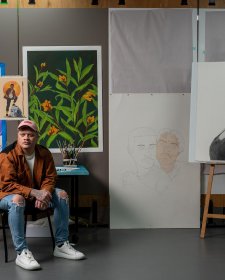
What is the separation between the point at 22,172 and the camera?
3.92 meters

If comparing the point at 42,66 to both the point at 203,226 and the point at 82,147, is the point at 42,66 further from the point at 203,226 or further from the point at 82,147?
the point at 203,226

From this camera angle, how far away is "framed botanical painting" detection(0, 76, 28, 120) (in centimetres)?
487

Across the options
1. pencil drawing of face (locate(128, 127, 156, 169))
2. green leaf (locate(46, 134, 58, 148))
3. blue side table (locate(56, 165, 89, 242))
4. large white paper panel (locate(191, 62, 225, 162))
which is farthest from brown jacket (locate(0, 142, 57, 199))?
large white paper panel (locate(191, 62, 225, 162))

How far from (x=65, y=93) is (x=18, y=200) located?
62.2 inches

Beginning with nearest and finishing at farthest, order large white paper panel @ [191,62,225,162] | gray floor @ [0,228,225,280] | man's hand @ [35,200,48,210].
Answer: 1. gray floor @ [0,228,225,280]
2. man's hand @ [35,200,48,210]
3. large white paper panel @ [191,62,225,162]

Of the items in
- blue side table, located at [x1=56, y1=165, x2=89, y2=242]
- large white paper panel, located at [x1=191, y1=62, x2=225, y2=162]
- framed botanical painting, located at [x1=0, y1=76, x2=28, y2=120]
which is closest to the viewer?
blue side table, located at [x1=56, y1=165, x2=89, y2=242]

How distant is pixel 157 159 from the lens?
4922 mm

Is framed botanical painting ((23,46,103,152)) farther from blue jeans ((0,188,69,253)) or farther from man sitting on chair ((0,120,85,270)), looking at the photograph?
blue jeans ((0,188,69,253))

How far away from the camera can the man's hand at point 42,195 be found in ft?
12.4

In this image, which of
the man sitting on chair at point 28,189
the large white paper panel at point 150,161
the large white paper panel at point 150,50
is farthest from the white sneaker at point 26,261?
the large white paper panel at point 150,50

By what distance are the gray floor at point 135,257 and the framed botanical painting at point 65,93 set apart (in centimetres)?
99

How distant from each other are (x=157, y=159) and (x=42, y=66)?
147cm

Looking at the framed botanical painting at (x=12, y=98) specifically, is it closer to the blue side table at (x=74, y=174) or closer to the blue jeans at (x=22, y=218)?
the blue side table at (x=74, y=174)

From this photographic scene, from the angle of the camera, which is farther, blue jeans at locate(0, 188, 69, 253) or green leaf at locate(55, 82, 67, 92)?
green leaf at locate(55, 82, 67, 92)
